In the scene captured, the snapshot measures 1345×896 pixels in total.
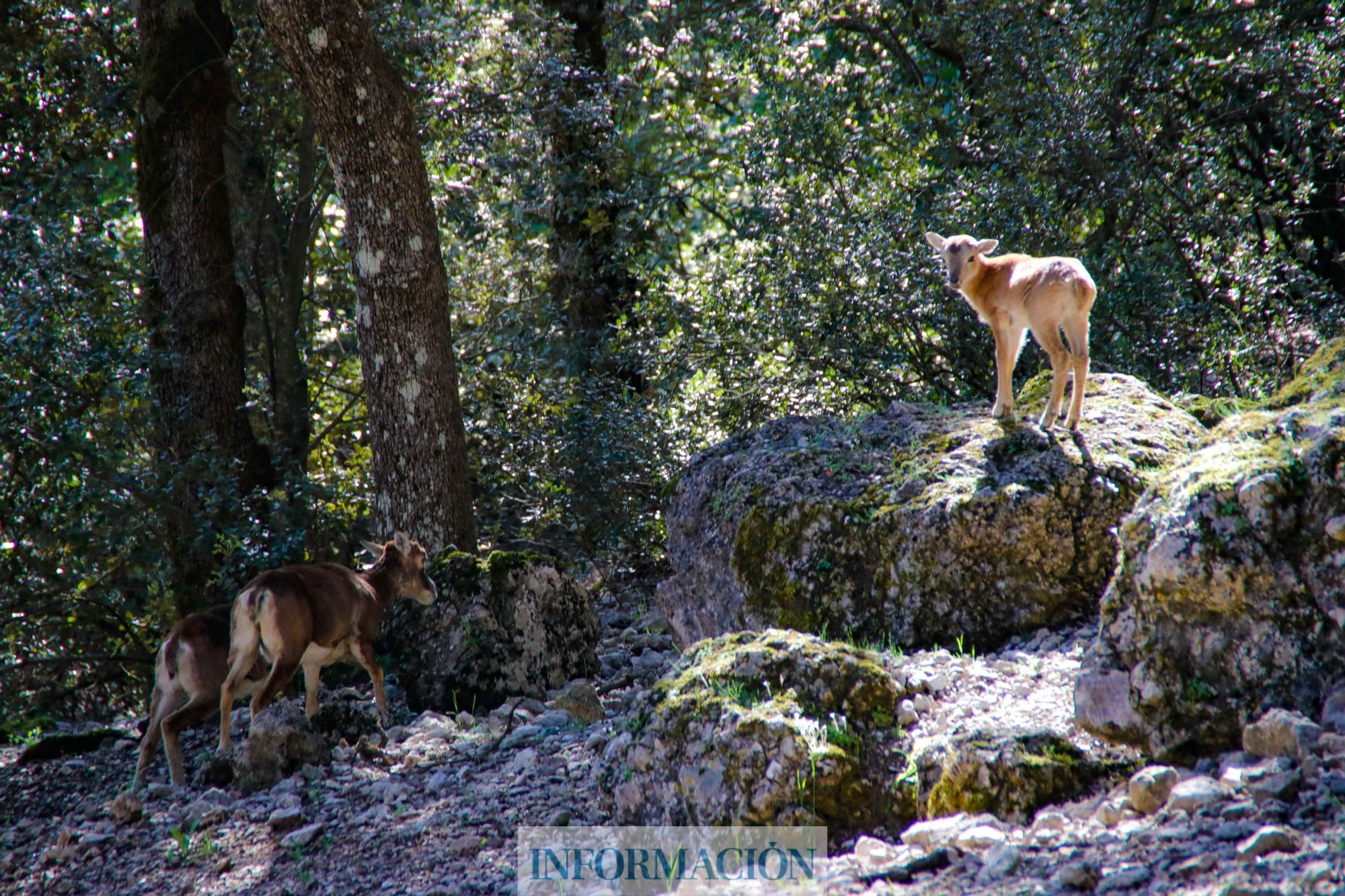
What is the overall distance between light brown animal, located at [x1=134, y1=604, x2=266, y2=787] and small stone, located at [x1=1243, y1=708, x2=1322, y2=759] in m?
5.90

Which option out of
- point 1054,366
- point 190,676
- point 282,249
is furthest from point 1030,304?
point 282,249

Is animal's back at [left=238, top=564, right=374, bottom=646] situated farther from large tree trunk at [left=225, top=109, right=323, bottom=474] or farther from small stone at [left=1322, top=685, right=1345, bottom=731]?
small stone at [left=1322, top=685, right=1345, bottom=731]

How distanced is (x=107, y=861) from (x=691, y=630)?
390 cm

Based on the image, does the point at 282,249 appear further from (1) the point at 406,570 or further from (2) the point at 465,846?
(2) the point at 465,846

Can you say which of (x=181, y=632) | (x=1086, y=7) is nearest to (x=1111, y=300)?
(x=1086, y=7)

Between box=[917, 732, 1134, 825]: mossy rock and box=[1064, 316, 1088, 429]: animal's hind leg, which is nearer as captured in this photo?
box=[917, 732, 1134, 825]: mossy rock

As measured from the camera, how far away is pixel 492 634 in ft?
25.6

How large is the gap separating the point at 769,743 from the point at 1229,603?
1.85 metres

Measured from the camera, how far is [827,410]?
11.5 meters

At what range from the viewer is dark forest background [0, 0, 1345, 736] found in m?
8.99

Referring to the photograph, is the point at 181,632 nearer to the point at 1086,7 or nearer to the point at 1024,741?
the point at 1024,741

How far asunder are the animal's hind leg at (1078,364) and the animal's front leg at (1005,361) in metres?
0.50

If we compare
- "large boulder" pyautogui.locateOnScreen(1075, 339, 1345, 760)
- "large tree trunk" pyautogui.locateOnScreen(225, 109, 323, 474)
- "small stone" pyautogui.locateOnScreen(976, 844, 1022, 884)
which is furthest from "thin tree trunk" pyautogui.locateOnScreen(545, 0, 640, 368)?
"small stone" pyautogui.locateOnScreen(976, 844, 1022, 884)

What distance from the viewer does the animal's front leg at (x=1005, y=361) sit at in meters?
7.47
